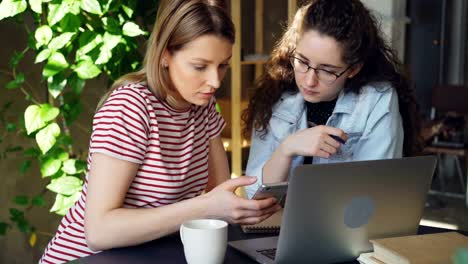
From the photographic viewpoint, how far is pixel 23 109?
8.16 ft

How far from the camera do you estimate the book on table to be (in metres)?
1.09

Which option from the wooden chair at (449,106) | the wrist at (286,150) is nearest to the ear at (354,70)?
the wrist at (286,150)

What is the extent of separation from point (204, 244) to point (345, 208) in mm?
269

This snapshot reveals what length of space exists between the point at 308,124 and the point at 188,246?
0.81m

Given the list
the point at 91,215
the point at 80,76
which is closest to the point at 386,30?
the point at 80,76

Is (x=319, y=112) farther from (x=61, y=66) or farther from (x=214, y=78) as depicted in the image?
(x=61, y=66)

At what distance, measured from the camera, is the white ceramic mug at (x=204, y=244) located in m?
1.12

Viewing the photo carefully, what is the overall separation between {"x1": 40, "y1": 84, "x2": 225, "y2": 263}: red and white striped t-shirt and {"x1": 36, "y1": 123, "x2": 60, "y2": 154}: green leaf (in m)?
0.78

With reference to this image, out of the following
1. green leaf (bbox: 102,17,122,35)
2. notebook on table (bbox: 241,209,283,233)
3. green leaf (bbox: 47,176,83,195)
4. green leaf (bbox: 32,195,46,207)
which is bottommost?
green leaf (bbox: 32,195,46,207)

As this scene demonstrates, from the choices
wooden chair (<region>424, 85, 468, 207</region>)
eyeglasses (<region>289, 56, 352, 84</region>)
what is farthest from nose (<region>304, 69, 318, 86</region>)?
wooden chair (<region>424, 85, 468, 207</region>)

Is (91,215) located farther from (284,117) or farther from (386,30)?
(386,30)

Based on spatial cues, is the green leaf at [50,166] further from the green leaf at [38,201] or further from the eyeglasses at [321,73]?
the eyeglasses at [321,73]

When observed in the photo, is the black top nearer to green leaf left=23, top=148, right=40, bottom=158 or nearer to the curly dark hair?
the curly dark hair

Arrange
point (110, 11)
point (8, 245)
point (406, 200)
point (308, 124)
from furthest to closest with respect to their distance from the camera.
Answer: point (8, 245), point (110, 11), point (308, 124), point (406, 200)
